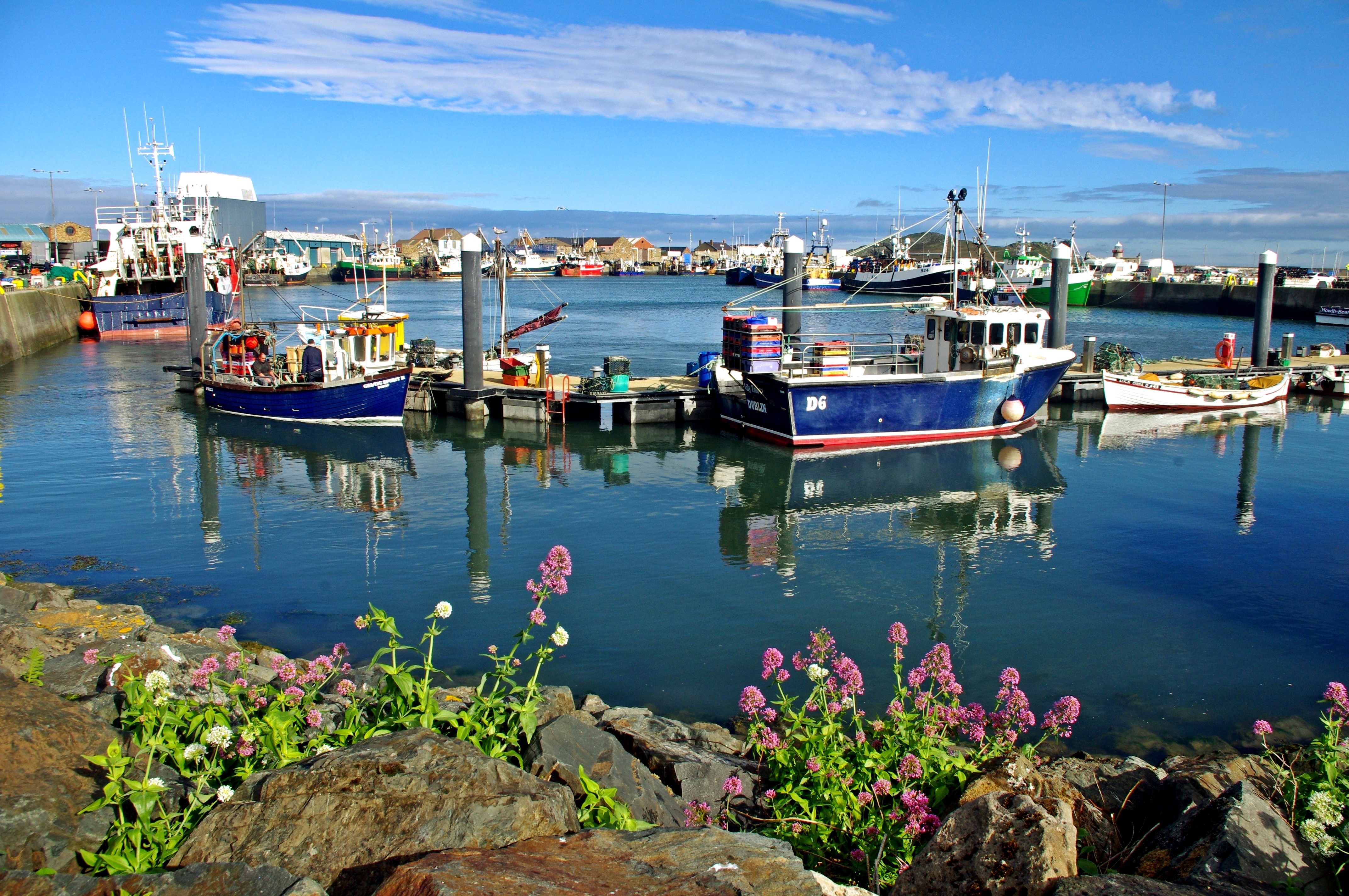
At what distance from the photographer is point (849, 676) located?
202 inches

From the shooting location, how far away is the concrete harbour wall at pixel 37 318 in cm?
3588

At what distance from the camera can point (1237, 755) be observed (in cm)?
730

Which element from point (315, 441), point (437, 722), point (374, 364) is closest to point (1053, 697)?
point (437, 722)

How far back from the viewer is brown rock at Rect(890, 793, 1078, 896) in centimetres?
396

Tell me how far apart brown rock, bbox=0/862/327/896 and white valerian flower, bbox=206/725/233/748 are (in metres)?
0.81

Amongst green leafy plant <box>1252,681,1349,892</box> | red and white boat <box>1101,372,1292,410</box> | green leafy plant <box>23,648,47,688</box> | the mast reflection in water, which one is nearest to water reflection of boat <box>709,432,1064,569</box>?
the mast reflection in water

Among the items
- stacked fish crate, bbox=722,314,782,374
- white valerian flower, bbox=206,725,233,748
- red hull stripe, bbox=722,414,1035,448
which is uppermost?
stacked fish crate, bbox=722,314,782,374

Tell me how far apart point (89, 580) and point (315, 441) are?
35.4ft

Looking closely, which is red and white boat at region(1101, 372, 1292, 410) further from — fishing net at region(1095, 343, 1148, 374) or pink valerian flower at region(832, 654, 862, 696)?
pink valerian flower at region(832, 654, 862, 696)

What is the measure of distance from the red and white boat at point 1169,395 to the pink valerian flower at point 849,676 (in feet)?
78.5

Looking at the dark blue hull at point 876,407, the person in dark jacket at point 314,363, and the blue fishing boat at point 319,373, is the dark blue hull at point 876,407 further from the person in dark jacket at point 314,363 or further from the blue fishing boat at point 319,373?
the person in dark jacket at point 314,363

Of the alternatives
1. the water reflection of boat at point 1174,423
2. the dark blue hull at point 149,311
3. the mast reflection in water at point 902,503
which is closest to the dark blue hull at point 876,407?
the mast reflection in water at point 902,503

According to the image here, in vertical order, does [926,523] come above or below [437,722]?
below

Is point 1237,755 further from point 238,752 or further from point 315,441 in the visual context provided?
point 315,441
